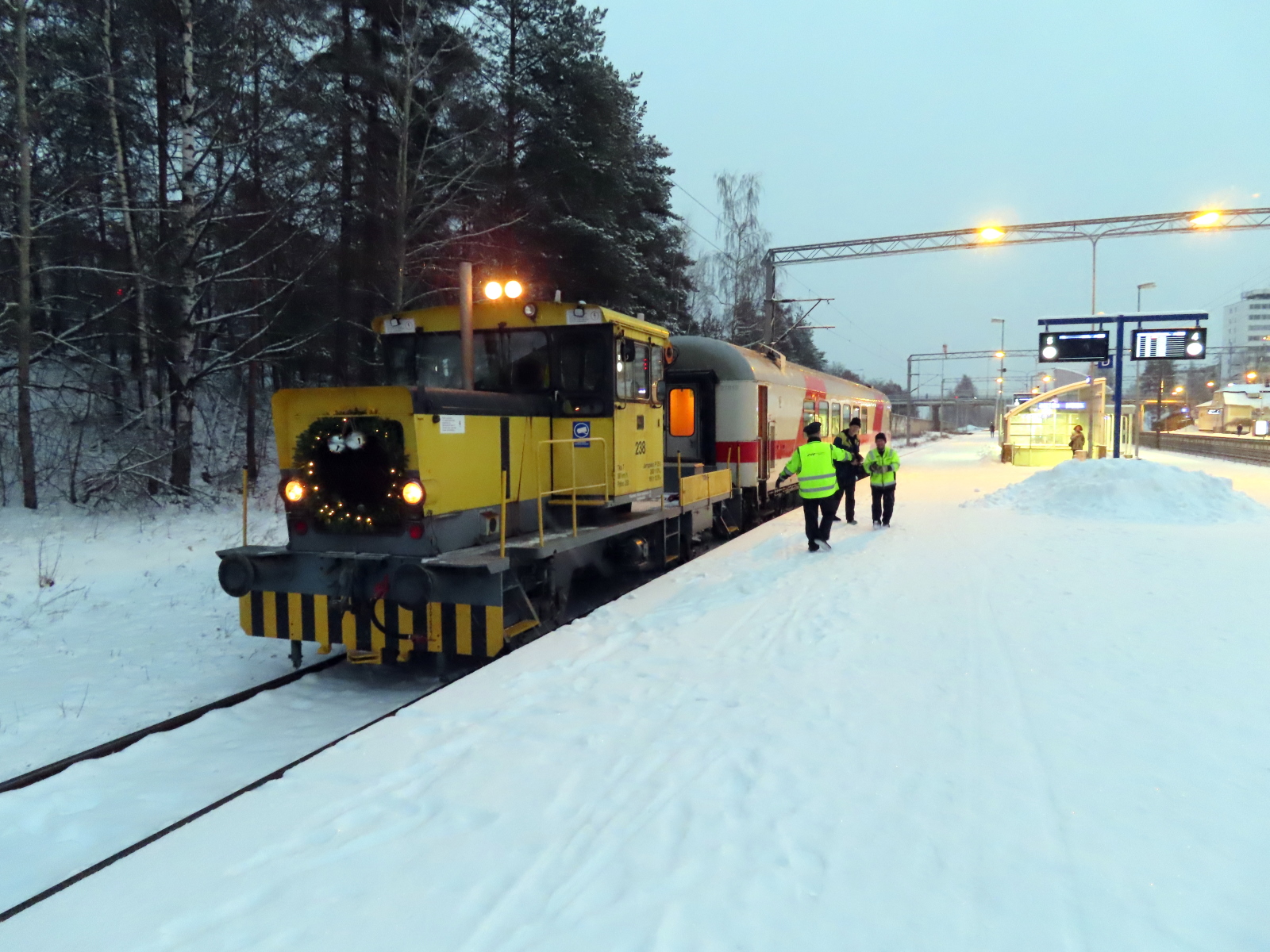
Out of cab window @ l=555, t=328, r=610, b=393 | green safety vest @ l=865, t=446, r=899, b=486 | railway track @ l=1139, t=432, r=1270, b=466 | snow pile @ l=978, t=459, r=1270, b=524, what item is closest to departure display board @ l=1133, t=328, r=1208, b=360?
snow pile @ l=978, t=459, r=1270, b=524

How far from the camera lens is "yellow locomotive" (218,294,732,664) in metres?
5.86

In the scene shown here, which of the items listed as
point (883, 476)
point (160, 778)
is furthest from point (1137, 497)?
point (160, 778)

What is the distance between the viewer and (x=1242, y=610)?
22.6 feet

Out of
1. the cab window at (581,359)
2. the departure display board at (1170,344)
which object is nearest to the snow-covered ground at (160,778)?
the cab window at (581,359)

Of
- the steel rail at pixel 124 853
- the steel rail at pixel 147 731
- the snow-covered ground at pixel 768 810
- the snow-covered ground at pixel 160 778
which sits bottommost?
the snow-covered ground at pixel 160 778

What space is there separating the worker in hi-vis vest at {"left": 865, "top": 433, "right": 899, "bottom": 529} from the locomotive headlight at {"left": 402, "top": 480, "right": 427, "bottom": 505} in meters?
8.04

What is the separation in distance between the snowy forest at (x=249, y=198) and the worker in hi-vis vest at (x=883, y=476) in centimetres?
915

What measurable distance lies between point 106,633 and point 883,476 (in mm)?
10242

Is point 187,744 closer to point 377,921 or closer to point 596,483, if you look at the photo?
point 377,921

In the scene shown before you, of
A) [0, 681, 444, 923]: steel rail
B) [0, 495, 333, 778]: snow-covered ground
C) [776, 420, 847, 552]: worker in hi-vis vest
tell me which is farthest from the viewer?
[776, 420, 847, 552]: worker in hi-vis vest

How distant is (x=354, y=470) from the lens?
19.8 ft

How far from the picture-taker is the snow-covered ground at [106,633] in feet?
18.1

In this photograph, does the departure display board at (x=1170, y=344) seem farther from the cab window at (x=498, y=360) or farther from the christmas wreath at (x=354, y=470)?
the christmas wreath at (x=354, y=470)

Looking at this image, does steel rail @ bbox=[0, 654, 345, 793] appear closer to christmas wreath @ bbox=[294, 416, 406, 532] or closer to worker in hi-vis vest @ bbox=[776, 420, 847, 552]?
christmas wreath @ bbox=[294, 416, 406, 532]
